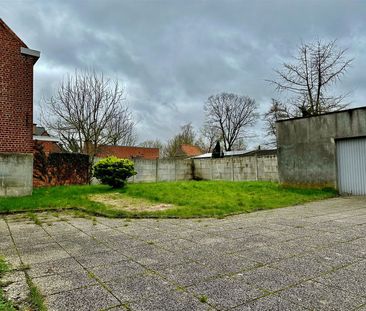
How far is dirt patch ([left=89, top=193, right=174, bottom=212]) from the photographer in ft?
26.8

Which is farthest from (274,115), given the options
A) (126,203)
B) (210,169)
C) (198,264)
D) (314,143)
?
(198,264)

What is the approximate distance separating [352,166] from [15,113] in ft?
38.5

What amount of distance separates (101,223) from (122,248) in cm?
244

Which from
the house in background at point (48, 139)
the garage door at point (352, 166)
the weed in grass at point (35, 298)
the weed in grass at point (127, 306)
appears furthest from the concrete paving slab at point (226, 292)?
the house in background at point (48, 139)

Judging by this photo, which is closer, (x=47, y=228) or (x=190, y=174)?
(x=47, y=228)

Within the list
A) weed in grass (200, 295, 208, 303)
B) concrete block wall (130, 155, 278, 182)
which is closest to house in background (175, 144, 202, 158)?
concrete block wall (130, 155, 278, 182)

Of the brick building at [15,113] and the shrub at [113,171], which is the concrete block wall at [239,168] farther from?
the brick building at [15,113]

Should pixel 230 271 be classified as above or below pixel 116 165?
below

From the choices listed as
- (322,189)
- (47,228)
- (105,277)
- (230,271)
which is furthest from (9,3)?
(322,189)

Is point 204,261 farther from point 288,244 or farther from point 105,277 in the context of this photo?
point 288,244

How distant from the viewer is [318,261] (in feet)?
11.0

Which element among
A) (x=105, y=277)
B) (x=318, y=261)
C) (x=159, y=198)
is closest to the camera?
(x=105, y=277)

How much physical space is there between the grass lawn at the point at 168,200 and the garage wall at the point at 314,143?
549mm

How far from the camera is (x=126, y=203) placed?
9.09 m
